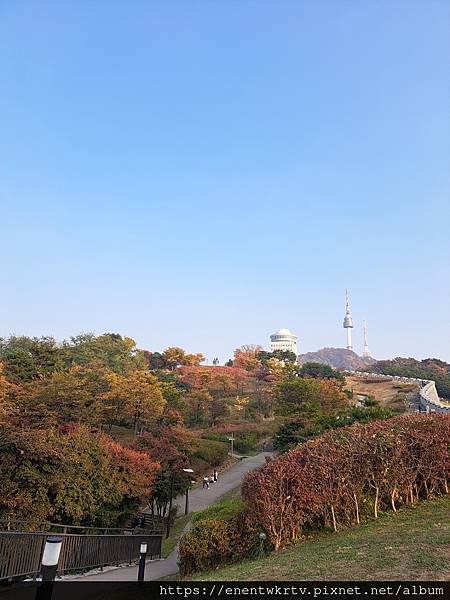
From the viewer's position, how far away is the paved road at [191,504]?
8008mm

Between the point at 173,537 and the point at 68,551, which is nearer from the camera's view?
the point at 68,551

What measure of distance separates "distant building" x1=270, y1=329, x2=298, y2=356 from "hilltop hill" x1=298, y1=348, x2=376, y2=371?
2256 centimetres

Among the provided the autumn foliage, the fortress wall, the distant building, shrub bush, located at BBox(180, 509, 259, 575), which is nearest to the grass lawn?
shrub bush, located at BBox(180, 509, 259, 575)

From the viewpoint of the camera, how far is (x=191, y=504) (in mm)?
19797

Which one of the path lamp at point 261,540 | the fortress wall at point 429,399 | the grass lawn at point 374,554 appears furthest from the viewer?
the fortress wall at point 429,399

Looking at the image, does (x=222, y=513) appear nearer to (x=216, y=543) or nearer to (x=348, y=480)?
(x=216, y=543)

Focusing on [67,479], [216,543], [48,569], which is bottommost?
[216,543]

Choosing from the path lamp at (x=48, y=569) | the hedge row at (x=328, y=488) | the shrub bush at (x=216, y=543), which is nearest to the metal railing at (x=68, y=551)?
the shrub bush at (x=216, y=543)

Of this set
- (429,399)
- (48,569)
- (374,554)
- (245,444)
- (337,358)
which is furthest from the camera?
(337,358)

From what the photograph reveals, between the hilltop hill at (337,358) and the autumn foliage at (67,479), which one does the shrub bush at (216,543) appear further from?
the hilltop hill at (337,358)

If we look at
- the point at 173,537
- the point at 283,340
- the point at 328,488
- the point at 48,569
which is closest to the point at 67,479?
the point at 328,488

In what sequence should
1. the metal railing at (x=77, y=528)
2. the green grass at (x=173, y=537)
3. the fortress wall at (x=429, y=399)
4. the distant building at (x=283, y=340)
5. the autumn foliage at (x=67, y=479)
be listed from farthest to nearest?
the distant building at (x=283, y=340), the fortress wall at (x=429, y=399), the green grass at (x=173, y=537), the autumn foliage at (x=67, y=479), the metal railing at (x=77, y=528)

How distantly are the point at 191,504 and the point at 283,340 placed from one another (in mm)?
104127

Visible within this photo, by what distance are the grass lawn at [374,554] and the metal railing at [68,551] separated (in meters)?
2.57
